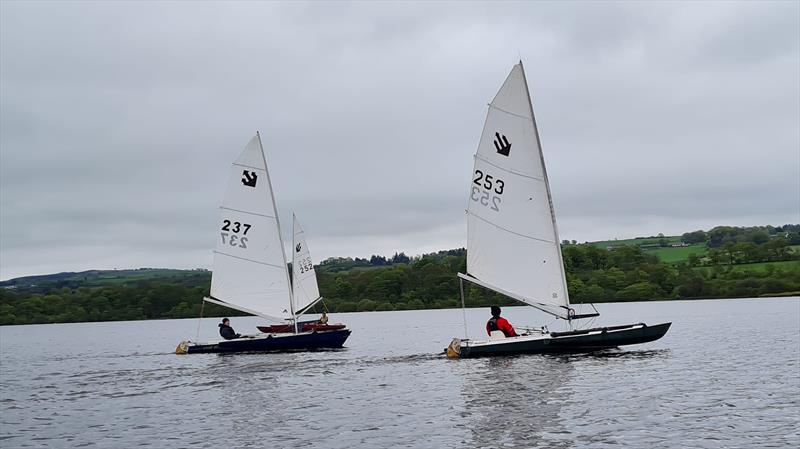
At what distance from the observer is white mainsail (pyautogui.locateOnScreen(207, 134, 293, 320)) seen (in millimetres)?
50875

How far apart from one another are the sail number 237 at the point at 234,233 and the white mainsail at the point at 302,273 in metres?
8.55

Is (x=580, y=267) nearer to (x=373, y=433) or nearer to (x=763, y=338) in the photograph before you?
(x=763, y=338)

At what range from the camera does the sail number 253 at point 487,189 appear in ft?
133

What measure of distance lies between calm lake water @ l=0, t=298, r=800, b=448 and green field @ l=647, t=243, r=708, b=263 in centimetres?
10977

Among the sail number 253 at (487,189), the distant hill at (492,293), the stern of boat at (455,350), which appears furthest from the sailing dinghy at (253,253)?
the distant hill at (492,293)

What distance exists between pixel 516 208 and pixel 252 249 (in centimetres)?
1777

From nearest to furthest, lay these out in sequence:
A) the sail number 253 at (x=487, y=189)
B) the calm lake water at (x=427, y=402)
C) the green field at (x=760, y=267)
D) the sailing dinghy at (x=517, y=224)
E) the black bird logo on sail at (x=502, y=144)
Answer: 1. the calm lake water at (x=427, y=402)
2. the sailing dinghy at (x=517, y=224)
3. the black bird logo on sail at (x=502, y=144)
4. the sail number 253 at (x=487, y=189)
5. the green field at (x=760, y=267)

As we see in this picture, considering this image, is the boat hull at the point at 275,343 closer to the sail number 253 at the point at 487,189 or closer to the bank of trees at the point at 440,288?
the sail number 253 at the point at 487,189

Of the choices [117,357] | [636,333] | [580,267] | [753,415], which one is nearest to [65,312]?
[580,267]

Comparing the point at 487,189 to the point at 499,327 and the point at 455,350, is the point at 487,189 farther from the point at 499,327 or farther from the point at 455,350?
the point at 455,350

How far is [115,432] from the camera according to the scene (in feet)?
84.8

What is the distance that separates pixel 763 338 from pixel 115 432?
138 ft

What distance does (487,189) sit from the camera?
40531 mm

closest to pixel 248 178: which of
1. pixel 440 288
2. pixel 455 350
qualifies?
Answer: pixel 455 350
